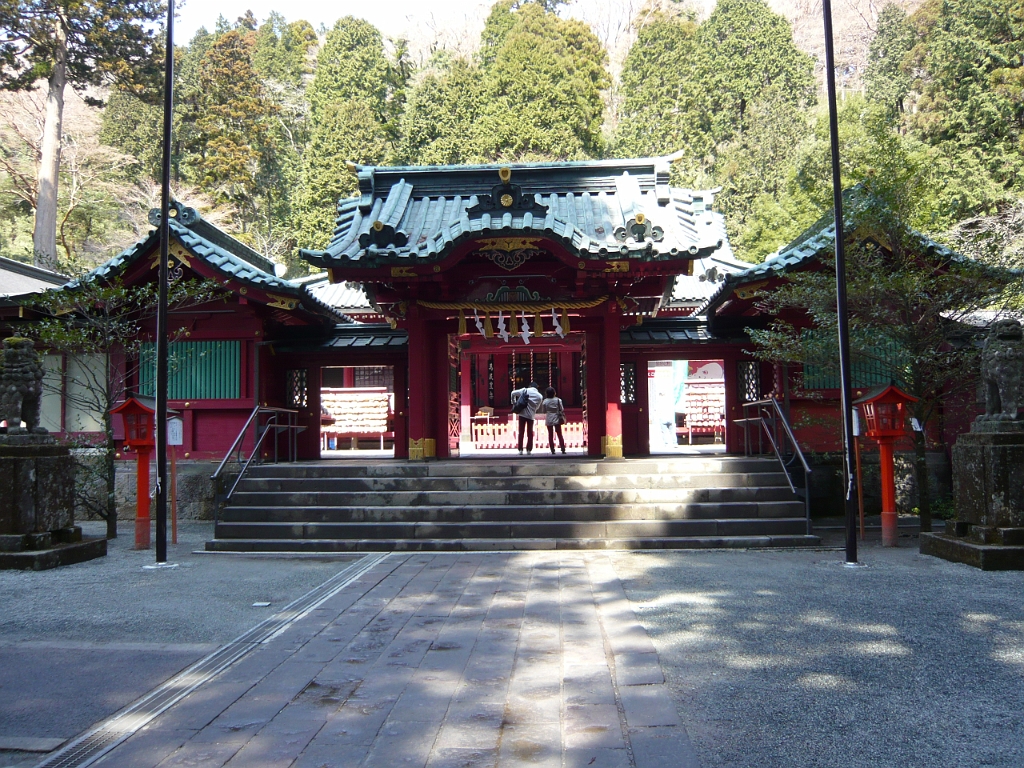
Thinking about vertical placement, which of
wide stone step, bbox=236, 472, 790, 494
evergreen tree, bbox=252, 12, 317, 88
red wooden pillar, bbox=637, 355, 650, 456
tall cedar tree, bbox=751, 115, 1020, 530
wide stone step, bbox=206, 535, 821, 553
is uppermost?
evergreen tree, bbox=252, 12, 317, 88

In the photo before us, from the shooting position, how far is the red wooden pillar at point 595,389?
12.8 metres

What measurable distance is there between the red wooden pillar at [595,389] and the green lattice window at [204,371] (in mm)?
6131

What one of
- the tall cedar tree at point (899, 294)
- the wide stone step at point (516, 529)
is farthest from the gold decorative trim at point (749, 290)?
the wide stone step at point (516, 529)

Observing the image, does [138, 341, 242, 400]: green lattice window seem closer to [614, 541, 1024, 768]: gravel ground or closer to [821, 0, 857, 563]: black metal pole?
[614, 541, 1024, 768]: gravel ground

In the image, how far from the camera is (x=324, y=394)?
20.5 m

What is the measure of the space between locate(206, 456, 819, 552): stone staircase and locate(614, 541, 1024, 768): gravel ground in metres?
1.65

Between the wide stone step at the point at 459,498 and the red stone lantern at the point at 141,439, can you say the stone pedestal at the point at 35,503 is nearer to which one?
the red stone lantern at the point at 141,439

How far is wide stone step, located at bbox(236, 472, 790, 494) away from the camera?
1069cm

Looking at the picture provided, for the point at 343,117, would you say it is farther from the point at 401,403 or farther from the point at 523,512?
the point at 523,512

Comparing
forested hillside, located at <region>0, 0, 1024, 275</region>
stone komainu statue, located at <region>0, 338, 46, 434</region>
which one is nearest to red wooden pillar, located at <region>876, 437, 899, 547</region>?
stone komainu statue, located at <region>0, 338, 46, 434</region>

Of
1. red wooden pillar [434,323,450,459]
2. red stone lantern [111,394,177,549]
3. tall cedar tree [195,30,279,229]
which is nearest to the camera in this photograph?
red stone lantern [111,394,177,549]

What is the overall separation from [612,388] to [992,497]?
5464 mm

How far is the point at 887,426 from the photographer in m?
9.85

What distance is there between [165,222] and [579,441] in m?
12.1
